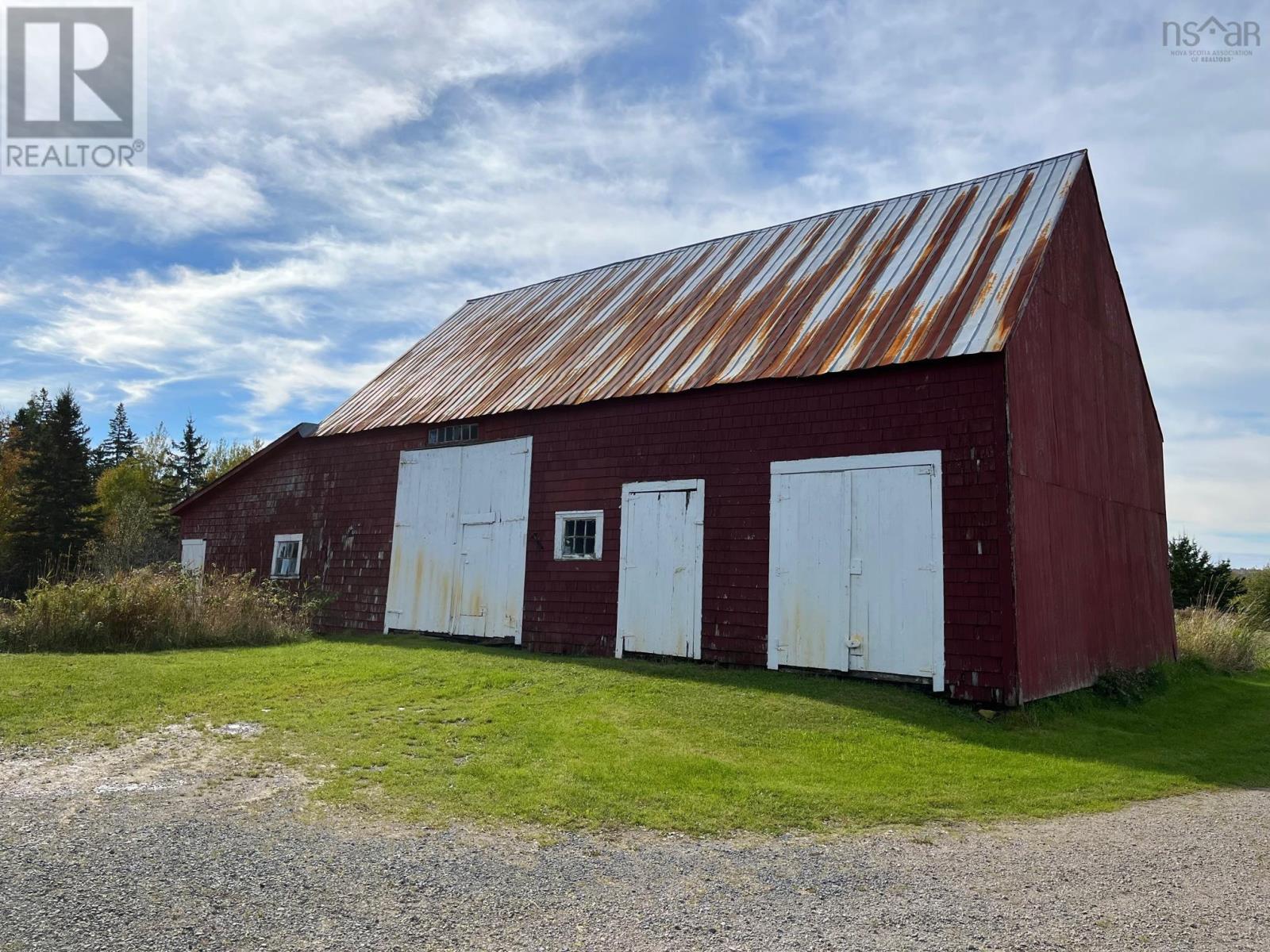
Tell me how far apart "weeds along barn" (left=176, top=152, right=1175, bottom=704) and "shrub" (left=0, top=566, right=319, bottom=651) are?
9.14 feet

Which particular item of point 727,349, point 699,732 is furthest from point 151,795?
point 727,349

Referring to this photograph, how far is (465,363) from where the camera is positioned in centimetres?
1927

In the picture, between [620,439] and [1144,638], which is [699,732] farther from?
[1144,638]

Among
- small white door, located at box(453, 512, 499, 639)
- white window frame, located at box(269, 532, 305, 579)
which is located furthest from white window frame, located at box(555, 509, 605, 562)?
white window frame, located at box(269, 532, 305, 579)

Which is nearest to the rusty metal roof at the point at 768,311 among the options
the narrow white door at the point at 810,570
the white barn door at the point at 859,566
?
the white barn door at the point at 859,566

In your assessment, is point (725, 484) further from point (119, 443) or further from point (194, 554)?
point (119, 443)

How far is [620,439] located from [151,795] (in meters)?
8.97

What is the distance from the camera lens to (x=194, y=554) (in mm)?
21625

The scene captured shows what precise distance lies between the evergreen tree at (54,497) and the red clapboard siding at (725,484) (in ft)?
95.5

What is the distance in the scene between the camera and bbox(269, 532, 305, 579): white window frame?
62.3 ft

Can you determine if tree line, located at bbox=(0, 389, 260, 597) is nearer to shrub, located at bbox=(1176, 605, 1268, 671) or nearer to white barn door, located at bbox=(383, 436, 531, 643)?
white barn door, located at bbox=(383, 436, 531, 643)

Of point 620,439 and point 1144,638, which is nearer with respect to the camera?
point 620,439

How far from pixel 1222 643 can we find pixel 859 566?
455 inches

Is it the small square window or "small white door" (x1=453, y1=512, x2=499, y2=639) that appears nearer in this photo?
"small white door" (x1=453, y1=512, x2=499, y2=639)
